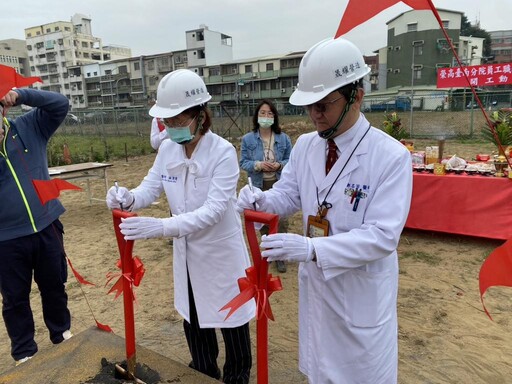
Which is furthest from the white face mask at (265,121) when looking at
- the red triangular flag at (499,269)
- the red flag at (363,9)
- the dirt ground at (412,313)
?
the red triangular flag at (499,269)

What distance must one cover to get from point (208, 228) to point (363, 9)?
4.25 feet

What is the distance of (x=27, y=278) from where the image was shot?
2.50 metres

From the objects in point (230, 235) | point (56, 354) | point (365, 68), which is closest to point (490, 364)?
point (230, 235)

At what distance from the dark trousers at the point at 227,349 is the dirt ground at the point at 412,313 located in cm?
36

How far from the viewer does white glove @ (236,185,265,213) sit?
5.49 feet

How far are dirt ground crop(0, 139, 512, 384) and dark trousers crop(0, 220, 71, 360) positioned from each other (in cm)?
55

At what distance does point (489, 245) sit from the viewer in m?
4.85

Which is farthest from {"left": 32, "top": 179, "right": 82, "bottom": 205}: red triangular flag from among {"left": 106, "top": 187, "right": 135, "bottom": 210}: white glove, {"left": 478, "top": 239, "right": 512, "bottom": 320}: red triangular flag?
{"left": 478, "top": 239, "right": 512, "bottom": 320}: red triangular flag

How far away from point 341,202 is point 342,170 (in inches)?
5.1

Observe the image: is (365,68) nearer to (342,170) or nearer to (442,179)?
(342,170)

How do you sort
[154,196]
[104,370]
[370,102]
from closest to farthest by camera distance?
[104,370], [154,196], [370,102]

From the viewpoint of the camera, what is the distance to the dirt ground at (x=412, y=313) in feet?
9.12

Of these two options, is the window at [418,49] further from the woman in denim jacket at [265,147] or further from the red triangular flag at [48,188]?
the red triangular flag at [48,188]

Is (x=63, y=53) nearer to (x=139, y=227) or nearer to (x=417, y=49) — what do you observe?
(x=417, y=49)
